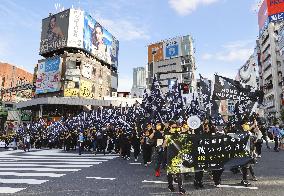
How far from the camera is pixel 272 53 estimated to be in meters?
72.9

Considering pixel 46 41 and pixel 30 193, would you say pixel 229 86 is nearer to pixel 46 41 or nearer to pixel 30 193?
pixel 30 193

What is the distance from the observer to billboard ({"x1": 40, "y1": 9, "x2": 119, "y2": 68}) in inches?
2628

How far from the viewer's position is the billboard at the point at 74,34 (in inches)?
2628

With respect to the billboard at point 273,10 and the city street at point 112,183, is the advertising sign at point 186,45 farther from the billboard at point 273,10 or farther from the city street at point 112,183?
the city street at point 112,183

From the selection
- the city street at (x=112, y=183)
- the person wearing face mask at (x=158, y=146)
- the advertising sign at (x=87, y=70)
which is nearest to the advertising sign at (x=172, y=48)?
the advertising sign at (x=87, y=70)

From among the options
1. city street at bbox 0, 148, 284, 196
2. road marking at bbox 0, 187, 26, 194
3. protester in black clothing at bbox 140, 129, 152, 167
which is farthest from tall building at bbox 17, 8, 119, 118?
road marking at bbox 0, 187, 26, 194

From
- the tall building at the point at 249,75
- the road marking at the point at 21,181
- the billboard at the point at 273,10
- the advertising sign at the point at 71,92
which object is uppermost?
the billboard at the point at 273,10

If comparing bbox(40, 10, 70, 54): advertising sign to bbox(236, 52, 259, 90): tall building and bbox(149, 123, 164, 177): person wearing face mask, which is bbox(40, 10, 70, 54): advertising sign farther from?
bbox(149, 123, 164, 177): person wearing face mask

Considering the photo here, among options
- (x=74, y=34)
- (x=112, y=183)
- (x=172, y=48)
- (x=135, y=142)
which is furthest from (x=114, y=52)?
(x=112, y=183)

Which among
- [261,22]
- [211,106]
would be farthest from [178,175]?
[261,22]

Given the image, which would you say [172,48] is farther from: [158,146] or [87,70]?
[158,146]

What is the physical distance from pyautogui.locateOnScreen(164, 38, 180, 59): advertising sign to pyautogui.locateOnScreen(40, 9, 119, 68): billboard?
108 feet

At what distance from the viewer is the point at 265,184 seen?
355 inches

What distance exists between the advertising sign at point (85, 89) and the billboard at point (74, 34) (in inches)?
275
